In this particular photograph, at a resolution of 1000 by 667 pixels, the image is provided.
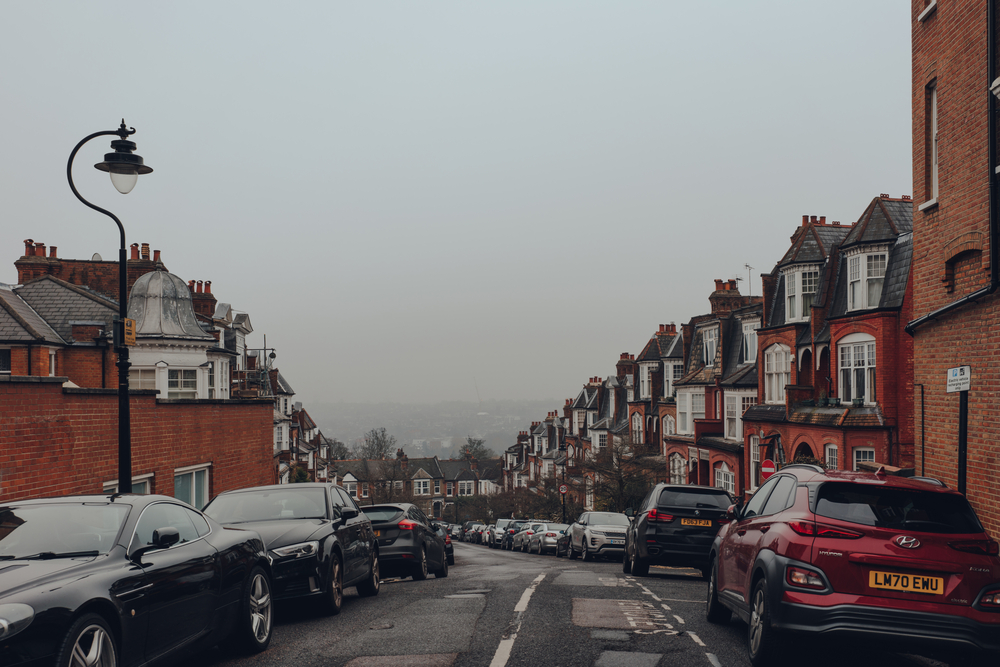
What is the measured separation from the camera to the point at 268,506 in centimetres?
1019

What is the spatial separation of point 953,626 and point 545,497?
56720mm

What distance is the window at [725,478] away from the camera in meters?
35.5

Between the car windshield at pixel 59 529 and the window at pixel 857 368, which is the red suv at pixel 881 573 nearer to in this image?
the car windshield at pixel 59 529

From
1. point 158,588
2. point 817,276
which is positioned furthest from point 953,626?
point 817,276

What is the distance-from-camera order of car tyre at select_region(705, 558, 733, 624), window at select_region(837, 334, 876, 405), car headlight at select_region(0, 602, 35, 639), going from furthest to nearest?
window at select_region(837, 334, 876, 405)
car tyre at select_region(705, 558, 733, 624)
car headlight at select_region(0, 602, 35, 639)

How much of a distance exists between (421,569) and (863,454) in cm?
1632

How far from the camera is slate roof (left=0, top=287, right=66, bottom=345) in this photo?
79.1ft

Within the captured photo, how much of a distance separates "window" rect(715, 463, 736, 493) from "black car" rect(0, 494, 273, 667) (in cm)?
3059

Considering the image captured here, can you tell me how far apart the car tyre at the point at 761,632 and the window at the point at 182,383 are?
23.2 m

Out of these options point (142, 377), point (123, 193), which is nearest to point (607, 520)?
point (123, 193)

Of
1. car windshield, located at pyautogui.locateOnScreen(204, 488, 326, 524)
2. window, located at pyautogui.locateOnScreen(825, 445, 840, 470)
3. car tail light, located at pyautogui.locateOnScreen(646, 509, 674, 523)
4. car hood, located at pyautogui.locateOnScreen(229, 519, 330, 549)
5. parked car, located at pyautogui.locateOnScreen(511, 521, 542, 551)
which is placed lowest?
parked car, located at pyautogui.locateOnScreen(511, 521, 542, 551)

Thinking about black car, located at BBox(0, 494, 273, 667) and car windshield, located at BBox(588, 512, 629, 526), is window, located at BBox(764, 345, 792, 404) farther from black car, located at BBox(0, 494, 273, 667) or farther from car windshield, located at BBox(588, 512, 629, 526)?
black car, located at BBox(0, 494, 273, 667)

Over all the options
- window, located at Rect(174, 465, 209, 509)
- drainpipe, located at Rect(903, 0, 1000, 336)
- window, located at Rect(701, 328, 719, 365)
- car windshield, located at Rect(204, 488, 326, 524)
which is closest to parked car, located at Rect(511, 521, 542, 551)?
window, located at Rect(701, 328, 719, 365)

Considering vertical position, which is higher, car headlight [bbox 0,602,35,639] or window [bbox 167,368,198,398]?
window [bbox 167,368,198,398]
